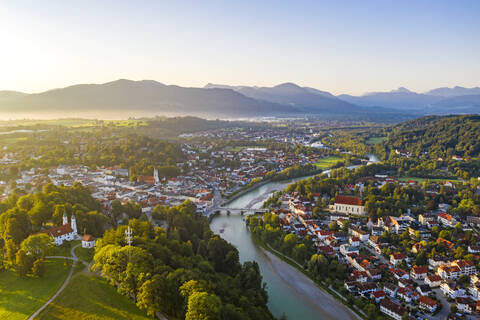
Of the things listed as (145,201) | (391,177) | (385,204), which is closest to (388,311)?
(385,204)

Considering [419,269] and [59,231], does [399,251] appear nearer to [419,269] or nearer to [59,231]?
[419,269]

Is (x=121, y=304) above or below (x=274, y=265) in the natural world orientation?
above

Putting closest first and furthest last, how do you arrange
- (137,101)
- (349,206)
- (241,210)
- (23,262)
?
1. (23,262)
2. (349,206)
3. (241,210)
4. (137,101)

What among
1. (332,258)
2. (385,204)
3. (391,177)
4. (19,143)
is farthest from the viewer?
(19,143)

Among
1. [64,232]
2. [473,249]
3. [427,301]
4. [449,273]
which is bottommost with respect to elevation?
[427,301]

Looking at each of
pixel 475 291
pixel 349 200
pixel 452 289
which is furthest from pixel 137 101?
pixel 475 291

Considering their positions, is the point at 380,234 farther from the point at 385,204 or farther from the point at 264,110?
the point at 264,110
